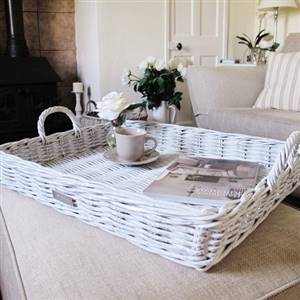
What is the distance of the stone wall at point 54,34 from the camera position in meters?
2.91

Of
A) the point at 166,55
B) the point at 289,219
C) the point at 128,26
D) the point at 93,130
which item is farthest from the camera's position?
the point at 166,55

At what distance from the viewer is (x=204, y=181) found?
3.06ft

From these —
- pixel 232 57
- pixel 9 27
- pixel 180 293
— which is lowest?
pixel 180 293

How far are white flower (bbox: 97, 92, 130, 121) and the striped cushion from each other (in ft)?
3.84

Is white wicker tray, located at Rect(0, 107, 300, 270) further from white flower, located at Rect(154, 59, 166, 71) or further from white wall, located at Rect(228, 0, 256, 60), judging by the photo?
white wall, located at Rect(228, 0, 256, 60)

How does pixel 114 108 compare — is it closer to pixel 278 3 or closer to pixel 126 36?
pixel 126 36

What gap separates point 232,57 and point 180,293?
9.81 feet

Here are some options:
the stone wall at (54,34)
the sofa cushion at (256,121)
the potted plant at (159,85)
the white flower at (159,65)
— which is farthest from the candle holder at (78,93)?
the sofa cushion at (256,121)

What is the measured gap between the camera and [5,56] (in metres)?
2.62

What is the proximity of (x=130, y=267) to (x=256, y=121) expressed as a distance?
52.1 inches

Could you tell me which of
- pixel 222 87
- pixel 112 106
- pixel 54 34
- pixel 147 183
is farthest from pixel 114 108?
pixel 54 34

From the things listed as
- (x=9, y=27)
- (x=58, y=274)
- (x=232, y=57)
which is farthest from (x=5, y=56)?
(x=58, y=274)

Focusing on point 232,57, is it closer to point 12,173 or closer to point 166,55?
point 166,55

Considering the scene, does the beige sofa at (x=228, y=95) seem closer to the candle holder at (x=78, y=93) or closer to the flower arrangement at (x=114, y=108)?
the flower arrangement at (x=114, y=108)
